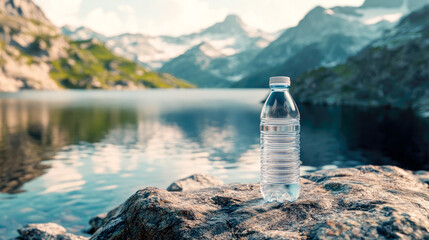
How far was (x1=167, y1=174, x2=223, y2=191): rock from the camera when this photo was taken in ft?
48.6

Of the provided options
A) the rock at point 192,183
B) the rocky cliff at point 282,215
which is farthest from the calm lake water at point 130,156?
the rocky cliff at point 282,215

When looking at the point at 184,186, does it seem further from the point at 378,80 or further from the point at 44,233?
the point at 378,80

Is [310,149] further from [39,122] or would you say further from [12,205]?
[39,122]

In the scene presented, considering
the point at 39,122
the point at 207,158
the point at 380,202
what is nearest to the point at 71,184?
Answer: the point at 207,158

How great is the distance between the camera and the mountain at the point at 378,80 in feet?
310

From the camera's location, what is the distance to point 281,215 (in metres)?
5.36

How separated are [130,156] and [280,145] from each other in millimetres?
28997

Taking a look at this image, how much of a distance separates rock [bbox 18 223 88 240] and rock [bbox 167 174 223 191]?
Answer: 4483 mm

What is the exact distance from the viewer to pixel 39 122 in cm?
6191

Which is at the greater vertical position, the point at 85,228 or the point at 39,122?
the point at 39,122

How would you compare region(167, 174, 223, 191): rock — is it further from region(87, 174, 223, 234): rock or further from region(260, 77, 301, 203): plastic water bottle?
region(260, 77, 301, 203): plastic water bottle

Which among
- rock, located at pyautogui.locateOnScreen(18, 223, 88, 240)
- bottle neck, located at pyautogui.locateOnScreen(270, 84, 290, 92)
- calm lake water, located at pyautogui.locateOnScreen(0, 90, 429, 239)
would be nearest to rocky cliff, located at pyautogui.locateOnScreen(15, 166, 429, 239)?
bottle neck, located at pyautogui.locateOnScreen(270, 84, 290, 92)

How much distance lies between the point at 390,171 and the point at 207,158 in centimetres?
2566

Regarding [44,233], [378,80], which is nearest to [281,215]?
[44,233]
